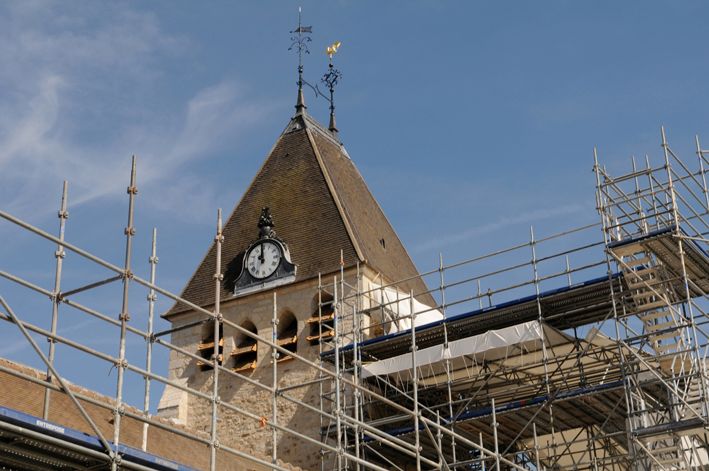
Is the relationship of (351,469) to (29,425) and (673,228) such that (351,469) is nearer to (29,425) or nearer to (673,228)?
(673,228)

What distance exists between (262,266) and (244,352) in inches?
73.7

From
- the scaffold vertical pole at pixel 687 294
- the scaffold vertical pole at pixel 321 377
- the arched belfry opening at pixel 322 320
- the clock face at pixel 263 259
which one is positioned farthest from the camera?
the clock face at pixel 263 259

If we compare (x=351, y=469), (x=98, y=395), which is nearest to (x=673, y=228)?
(x=351, y=469)

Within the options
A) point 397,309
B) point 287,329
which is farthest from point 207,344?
point 397,309

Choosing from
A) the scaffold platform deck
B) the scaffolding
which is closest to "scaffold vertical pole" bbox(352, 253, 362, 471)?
the scaffolding

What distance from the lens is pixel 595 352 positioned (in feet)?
66.4

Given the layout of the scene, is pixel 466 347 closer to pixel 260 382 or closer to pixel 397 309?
pixel 397 309

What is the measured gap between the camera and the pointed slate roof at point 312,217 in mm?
26797

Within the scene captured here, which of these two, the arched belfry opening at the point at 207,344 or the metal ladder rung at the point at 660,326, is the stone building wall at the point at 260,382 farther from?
the metal ladder rung at the point at 660,326

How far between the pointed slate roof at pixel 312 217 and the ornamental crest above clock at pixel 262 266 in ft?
0.61

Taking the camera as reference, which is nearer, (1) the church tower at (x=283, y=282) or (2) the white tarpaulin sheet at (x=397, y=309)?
(2) the white tarpaulin sheet at (x=397, y=309)

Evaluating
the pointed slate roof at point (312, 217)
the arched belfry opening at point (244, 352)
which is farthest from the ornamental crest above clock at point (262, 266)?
the arched belfry opening at point (244, 352)

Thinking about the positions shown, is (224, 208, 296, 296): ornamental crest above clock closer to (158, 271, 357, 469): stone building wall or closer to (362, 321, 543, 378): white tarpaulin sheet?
(158, 271, 357, 469): stone building wall

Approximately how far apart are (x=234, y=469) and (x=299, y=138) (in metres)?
12.4
